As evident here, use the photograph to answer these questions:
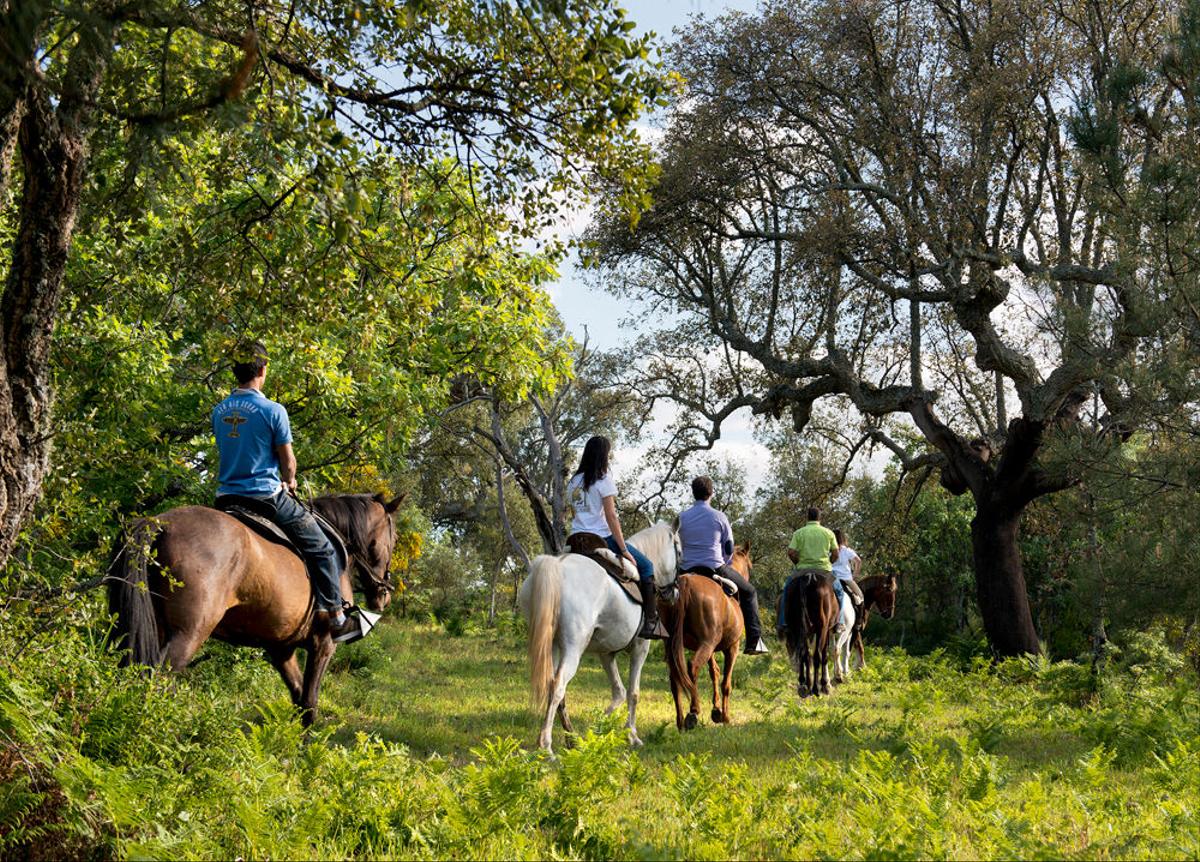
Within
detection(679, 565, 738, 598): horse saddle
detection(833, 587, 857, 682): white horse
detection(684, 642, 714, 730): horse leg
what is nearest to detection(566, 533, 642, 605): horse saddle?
detection(684, 642, 714, 730): horse leg

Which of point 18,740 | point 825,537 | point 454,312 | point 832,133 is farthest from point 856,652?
point 18,740

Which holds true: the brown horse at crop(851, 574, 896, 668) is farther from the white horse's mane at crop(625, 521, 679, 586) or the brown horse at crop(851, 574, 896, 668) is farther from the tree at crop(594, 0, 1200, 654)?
the white horse's mane at crop(625, 521, 679, 586)

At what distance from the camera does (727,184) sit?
2211cm

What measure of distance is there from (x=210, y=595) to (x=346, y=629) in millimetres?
1990

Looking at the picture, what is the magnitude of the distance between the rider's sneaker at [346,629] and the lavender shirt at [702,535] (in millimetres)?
4135

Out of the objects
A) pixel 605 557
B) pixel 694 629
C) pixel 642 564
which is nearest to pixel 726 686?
pixel 694 629

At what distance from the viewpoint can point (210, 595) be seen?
712 centimetres

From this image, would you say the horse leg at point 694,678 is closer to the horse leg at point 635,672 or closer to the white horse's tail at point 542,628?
the horse leg at point 635,672

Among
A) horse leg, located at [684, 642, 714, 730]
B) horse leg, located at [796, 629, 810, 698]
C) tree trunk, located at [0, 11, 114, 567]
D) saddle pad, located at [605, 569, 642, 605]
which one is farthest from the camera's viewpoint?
horse leg, located at [796, 629, 810, 698]

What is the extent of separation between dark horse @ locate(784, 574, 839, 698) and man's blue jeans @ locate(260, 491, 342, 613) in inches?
323

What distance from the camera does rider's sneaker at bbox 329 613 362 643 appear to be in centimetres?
884

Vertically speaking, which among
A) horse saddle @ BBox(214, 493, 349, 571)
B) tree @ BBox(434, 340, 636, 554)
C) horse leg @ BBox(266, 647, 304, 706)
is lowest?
horse leg @ BBox(266, 647, 304, 706)

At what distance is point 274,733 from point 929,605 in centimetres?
4927

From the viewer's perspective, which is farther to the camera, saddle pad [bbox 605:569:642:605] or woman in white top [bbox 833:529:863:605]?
woman in white top [bbox 833:529:863:605]
